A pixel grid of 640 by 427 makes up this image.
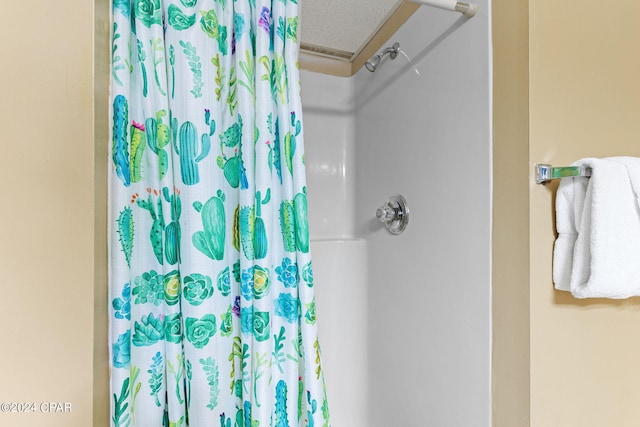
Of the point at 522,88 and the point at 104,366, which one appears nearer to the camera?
the point at 104,366

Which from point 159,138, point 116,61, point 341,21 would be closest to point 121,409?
point 159,138

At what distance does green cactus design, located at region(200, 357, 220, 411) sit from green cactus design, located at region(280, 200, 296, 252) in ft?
0.91

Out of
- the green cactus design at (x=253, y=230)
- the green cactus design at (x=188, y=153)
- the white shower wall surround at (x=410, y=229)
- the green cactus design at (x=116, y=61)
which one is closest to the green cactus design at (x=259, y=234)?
the green cactus design at (x=253, y=230)

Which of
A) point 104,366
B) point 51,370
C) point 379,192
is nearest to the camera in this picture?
point 51,370

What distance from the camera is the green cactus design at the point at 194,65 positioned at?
76 centimetres

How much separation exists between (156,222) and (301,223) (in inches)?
11.7

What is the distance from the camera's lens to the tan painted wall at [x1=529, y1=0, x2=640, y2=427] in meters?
0.84

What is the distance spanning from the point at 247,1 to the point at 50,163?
1.75 ft

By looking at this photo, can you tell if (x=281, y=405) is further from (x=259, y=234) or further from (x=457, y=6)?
(x=457, y=6)

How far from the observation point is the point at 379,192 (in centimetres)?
149

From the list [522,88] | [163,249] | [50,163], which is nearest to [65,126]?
[50,163]

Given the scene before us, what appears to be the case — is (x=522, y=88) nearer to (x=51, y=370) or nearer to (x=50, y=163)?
(x=50, y=163)

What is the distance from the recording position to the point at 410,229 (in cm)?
125

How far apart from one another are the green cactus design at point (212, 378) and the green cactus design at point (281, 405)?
0.13m
